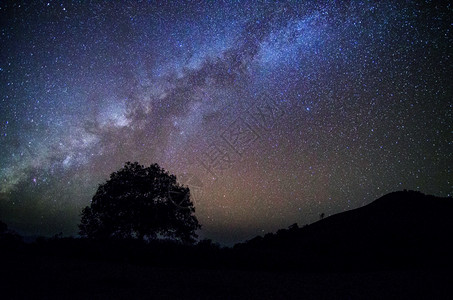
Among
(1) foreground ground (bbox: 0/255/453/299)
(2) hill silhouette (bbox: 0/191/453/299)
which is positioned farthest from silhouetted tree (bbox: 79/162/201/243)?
(1) foreground ground (bbox: 0/255/453/299)

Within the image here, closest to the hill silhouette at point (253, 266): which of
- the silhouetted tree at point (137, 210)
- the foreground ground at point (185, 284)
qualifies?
the foreground ground at point (185, 284)

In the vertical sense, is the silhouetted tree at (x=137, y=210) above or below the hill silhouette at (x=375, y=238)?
above

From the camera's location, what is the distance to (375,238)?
18.3 metres

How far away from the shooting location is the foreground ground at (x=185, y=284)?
19.7 feet

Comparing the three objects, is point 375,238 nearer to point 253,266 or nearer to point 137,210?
point 253,266

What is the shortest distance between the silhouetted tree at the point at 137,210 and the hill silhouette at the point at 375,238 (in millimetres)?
6389

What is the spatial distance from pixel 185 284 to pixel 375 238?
17.3 m

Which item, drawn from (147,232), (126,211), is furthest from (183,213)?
(126,211)

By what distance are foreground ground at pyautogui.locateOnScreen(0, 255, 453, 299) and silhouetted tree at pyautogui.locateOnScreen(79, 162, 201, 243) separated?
10.9 meters

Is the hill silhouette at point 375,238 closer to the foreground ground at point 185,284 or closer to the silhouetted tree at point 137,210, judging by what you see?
the foreground ground at point 185,284

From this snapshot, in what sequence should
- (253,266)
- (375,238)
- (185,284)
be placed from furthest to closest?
1. (375,238)
2. (253,266)
3. (185,284)

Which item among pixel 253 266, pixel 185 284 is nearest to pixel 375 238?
pixel 253 266

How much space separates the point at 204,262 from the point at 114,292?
17.6ft

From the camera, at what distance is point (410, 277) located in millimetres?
8555
